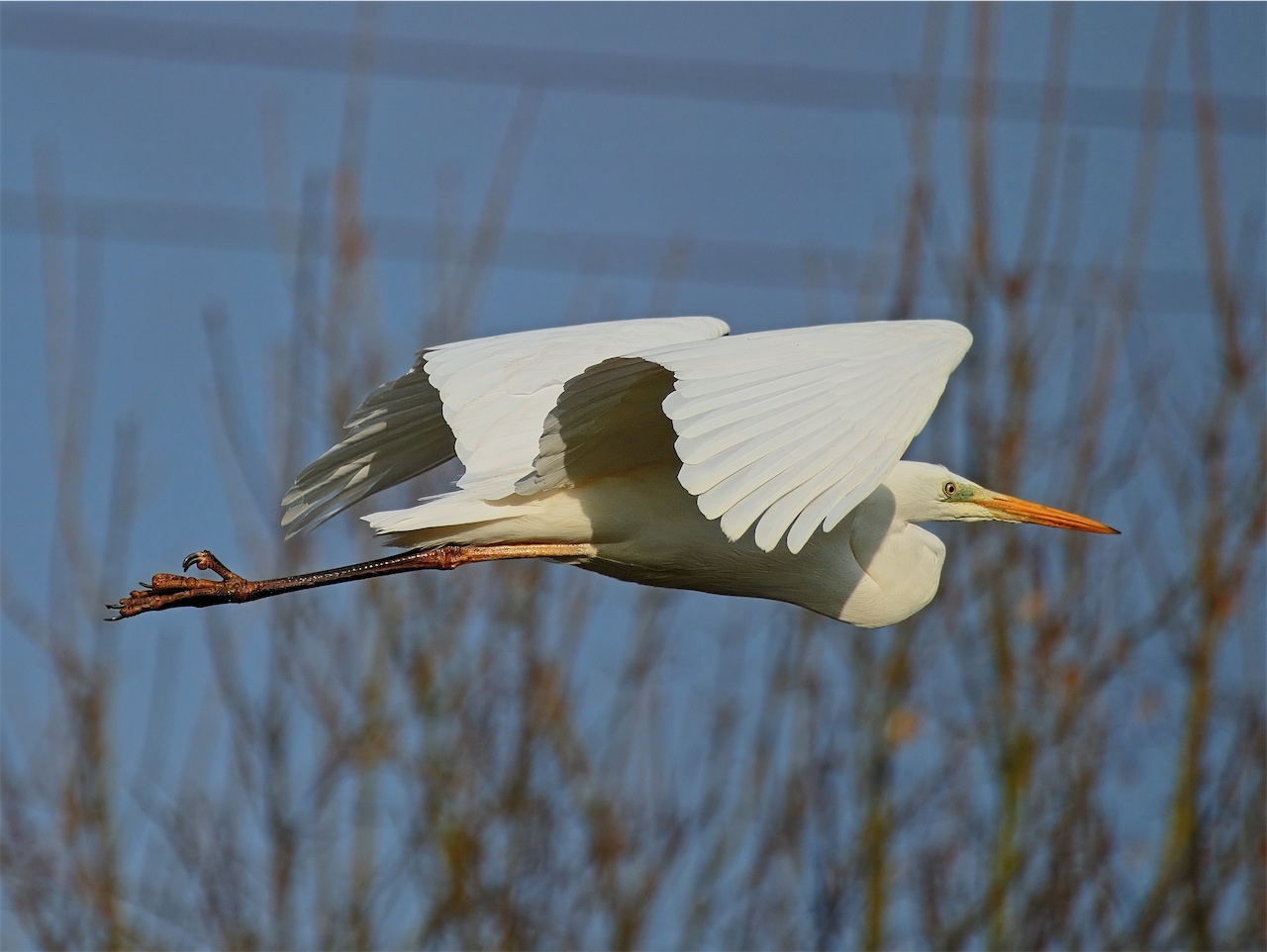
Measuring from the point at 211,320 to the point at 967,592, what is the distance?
3.45 meters

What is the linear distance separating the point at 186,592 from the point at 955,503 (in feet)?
7.34

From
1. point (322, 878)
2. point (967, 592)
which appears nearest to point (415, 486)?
point (322, 878)

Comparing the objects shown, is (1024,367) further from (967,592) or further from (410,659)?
(410,659)

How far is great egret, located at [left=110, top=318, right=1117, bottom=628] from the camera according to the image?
3172 millimetres

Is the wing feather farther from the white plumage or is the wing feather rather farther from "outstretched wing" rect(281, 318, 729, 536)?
"outstretched wing" rect(281, 318, 729, 536)

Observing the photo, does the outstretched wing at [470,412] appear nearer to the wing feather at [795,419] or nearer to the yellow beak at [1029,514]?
the wing feather at [795,419]

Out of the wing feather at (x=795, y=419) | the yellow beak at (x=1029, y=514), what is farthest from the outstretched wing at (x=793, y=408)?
the yellow beak at (x=1029, y=514)

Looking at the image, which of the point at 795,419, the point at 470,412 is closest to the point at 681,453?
the point at 795,419

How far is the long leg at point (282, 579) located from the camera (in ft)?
14.6

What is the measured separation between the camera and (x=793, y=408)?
328 cm

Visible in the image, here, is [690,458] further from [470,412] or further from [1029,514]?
[1029,514]


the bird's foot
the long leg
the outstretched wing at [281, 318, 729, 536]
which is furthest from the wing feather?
the bird's foot

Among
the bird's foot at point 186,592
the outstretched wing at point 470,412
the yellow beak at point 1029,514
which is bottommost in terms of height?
the bird's foot at point 186,592

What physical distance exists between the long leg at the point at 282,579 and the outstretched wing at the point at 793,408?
0.70 meters
